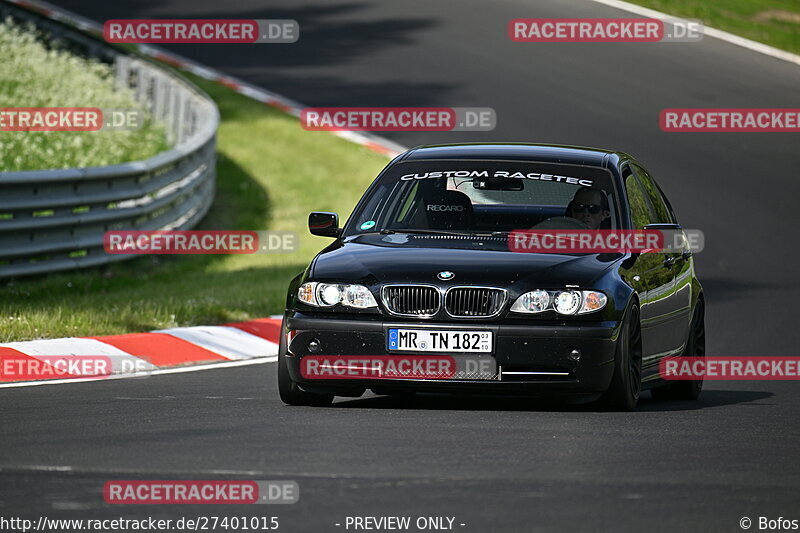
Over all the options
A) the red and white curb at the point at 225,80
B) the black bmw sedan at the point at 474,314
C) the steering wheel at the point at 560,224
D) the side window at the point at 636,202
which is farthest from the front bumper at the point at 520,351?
the red and white curb at the point at 225,80

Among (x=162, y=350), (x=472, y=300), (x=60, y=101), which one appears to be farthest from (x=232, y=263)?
(x=472, y=300)

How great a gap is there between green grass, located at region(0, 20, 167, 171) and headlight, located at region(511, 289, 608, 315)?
1113cm

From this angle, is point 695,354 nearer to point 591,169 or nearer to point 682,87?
point 591,169

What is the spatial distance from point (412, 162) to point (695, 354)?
95.3 inches

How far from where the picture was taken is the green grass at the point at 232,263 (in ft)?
41.4

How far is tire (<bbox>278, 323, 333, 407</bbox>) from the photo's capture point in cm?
893

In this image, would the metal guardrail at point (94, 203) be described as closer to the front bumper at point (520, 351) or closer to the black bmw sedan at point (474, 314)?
the black bmw sedan at point (474, 314)

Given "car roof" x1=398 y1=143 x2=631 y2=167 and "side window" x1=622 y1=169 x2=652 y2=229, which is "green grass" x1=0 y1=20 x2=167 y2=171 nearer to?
"car roof" x1=398 y1=143 x2=631 y2=167

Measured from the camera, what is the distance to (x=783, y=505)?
6.16m

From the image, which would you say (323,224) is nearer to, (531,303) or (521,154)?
(521,154)

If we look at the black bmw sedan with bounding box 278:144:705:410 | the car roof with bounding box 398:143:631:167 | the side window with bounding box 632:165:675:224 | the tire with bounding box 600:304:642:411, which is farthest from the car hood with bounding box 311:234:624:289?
the side window with bounding box 632:165:675:224

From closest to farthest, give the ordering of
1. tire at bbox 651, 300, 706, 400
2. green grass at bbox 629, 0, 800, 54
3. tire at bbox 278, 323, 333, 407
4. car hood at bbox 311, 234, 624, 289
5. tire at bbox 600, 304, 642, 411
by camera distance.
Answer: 1. car hood at bbox 311, 234, 624, 289
2. tire at bbox 600, 304, 642, 411
3. tire at bbox 278, 323, 333, 407
4. tire at bbox 651, 300, 706, 400
5. green grass at bbox 629, 0, 800, 54

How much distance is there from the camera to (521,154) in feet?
33.3

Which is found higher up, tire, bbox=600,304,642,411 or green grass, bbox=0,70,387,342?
tire, bbox=600,304,642,411
